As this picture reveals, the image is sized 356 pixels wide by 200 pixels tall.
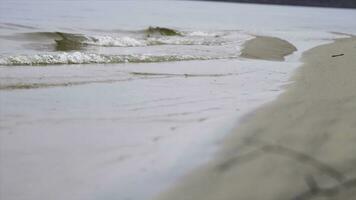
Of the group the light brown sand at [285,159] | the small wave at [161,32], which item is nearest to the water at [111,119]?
the light brown sand at [285,159]

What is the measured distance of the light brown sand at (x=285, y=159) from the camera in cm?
280

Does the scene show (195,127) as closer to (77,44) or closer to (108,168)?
(108,168)

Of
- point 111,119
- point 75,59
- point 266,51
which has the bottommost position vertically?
point 266,51

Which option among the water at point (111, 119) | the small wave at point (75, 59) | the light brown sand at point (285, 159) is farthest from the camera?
the small wave at point (75, 59)

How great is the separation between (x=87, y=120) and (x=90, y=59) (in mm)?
5153

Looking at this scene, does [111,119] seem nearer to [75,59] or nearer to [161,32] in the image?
[75,59]

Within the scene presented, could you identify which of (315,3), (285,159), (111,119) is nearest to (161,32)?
(111,119)

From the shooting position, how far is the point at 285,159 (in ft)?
10.5

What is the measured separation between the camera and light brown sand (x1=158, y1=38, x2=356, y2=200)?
2797 millimetres

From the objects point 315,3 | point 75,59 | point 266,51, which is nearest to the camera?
point 75,59

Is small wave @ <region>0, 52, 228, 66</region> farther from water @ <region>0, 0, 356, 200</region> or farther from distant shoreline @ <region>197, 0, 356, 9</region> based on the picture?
distant shoreline @ <region>197, 0, 356, 9</region>

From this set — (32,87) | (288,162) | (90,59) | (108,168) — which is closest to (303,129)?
(288,162)

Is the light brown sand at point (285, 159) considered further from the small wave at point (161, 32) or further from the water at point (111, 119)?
the small wave at point (161, 32)

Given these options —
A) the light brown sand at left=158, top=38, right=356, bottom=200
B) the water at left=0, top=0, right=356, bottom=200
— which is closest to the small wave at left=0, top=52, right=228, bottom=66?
the water at left=0, top=0, right=356, bottom=200
